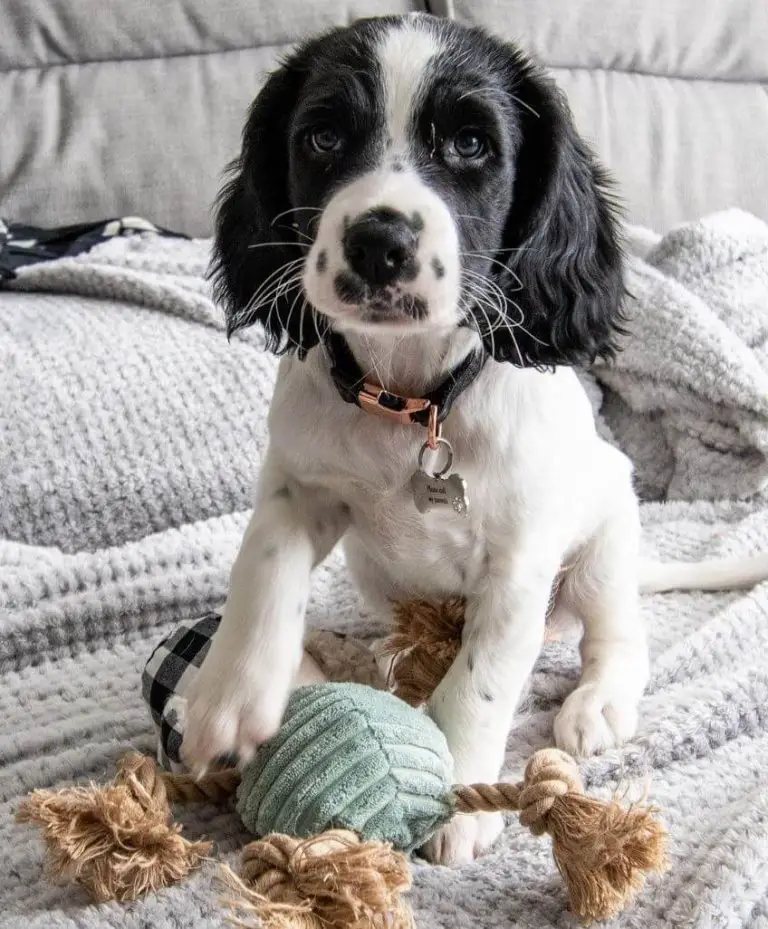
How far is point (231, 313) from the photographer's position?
1278 mm

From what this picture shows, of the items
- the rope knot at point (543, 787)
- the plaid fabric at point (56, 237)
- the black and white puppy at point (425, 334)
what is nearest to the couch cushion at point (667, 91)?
the plaid fabric at point (56, 237)

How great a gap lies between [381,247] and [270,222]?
0.29m

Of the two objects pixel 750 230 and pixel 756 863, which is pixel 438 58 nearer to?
pixel 756 863

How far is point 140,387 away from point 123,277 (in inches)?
10.8

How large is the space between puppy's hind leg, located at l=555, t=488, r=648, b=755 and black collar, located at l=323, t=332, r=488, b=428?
39 centimetres

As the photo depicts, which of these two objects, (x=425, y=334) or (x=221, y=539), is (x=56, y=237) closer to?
(x=221, y=539)

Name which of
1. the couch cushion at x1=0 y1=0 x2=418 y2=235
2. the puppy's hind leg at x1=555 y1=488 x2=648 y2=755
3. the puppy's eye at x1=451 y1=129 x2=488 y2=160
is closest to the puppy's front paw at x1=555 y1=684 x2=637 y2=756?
the puppy's hind leg at x1=555 y1=488 x2=648 y2=755

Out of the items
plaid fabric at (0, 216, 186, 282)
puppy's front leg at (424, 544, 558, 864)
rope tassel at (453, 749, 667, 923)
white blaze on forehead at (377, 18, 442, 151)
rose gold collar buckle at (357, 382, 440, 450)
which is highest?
white blaze on forehead at (377, 18, 442, 151)

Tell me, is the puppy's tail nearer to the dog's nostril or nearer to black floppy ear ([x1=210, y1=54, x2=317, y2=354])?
black floppy ear ([x1=210, y1=54, x2=317, y2=354])

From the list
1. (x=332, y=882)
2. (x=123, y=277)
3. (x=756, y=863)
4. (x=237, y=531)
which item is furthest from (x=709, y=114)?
(x=332, y=882)

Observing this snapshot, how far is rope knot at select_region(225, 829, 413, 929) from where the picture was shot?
77cm

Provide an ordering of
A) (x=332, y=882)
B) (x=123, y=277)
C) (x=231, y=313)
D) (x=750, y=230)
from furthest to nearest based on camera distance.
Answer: (x=750, y=230)
(x=123, y=277)
(x=231, y=313)
(x=332, y=882)

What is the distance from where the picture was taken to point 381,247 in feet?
3.05

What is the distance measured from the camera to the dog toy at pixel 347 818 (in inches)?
32.0
